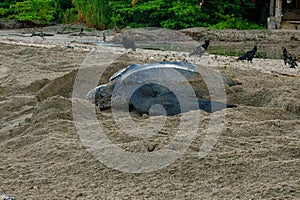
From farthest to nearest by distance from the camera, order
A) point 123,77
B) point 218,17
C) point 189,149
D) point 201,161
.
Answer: point 218,17 → point 123,77 → point 189,149 → point 201,161

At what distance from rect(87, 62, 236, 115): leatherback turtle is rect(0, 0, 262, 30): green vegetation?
11826 millimetres

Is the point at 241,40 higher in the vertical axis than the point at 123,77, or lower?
lower

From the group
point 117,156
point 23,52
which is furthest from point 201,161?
point 23,52

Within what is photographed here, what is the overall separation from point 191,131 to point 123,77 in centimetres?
156

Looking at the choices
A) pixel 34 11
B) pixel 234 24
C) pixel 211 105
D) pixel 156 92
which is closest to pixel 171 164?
pixel 211 105

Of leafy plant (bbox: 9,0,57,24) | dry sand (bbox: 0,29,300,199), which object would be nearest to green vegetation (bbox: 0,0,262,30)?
leafy plant (bbox: 9,0,57,24)

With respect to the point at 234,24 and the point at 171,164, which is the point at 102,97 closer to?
the point at 171,164

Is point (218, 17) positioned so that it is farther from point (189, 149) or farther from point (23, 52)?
point (189, 149)

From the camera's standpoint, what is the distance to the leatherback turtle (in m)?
4.53

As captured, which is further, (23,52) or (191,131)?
(23,52)

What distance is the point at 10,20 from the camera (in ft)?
67.8

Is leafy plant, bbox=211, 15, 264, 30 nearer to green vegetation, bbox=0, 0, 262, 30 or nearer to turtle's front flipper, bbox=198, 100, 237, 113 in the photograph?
green vegetation, bbox=0, 0, 262, 30

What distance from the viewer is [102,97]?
16.5 feet

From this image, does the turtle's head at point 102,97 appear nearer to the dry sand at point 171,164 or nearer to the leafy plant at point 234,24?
the dry sand at point 171,164
